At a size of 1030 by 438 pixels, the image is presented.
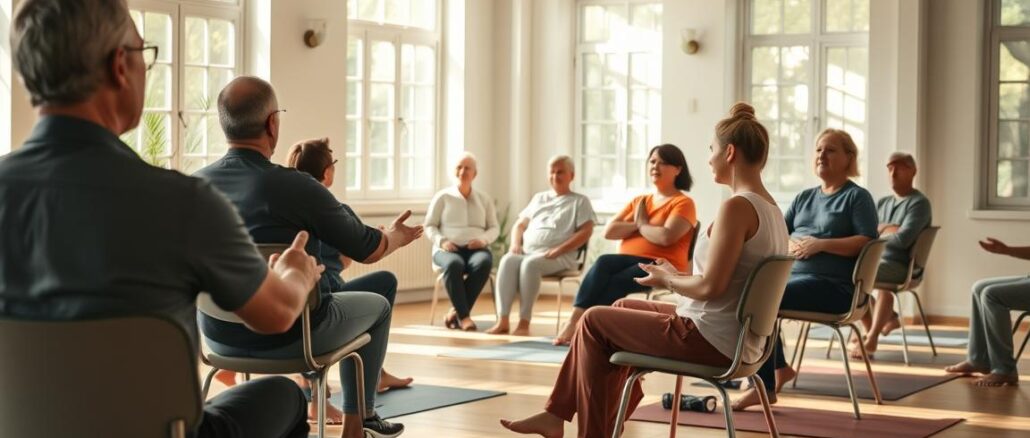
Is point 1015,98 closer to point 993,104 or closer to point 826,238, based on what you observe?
point 993,104

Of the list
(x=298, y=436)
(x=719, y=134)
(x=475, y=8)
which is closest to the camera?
(x=298, y=436)

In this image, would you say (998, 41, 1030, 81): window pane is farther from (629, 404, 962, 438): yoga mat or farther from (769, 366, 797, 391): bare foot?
(629, 404, 962, 438): yoga mat

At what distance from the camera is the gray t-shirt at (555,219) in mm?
8859

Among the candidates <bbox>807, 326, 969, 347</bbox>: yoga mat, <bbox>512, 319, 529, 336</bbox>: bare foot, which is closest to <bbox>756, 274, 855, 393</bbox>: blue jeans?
<bbox>807, 326, 969, 347</bbox>: yoga mat

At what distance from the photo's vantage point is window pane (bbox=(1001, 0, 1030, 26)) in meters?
9.63

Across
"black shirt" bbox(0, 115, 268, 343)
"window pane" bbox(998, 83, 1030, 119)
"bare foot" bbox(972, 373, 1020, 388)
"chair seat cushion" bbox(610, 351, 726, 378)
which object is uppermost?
"window pane" bbox(998, 83, 1030, 119)

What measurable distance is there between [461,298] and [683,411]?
3.62 metres

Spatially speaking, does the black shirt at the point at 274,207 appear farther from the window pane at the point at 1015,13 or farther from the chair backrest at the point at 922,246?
the window pane at the point at 1015,13

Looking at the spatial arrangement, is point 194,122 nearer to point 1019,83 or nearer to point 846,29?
point 846,29

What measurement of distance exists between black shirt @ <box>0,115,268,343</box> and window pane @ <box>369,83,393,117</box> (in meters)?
8.57

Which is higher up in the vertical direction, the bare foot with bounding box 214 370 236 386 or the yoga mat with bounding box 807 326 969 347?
the bare foot with bounding box 214 370 236 386

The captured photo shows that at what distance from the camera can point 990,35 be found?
9664 millimetres

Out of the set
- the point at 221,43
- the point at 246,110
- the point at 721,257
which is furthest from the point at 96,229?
the point at 221,43

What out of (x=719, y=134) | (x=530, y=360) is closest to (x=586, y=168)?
(x=530, y=360)
